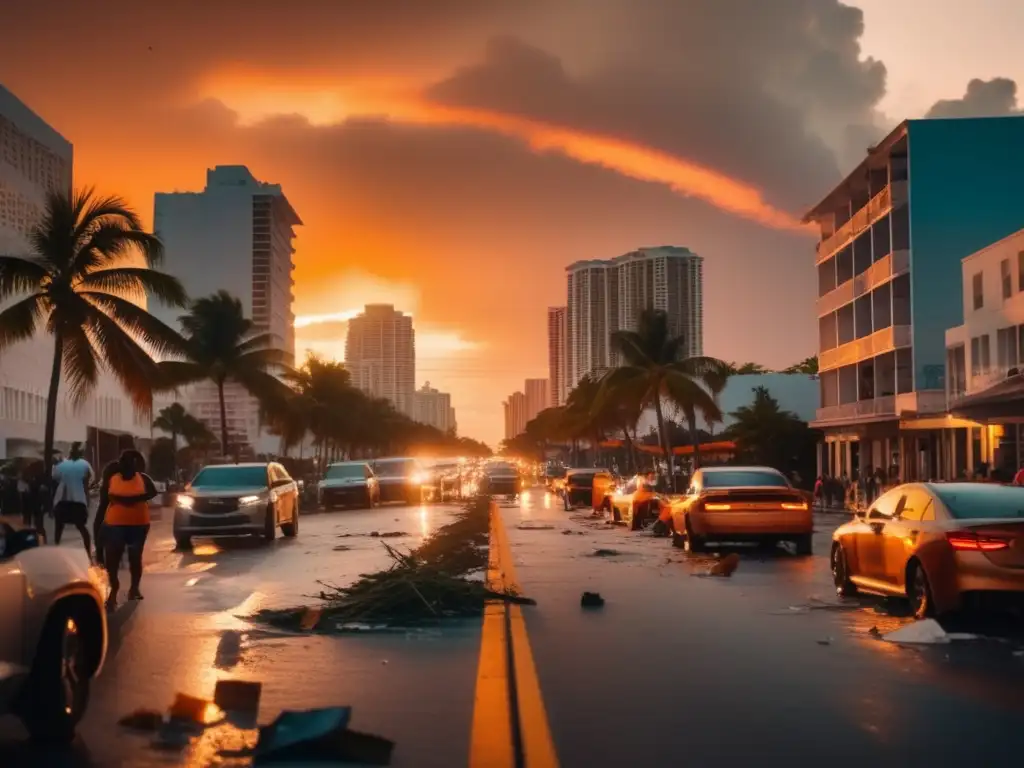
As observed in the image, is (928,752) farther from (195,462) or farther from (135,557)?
(195,462)

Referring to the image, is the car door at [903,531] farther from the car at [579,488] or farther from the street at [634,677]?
the car at [579,488]

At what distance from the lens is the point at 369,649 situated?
37.0 feet

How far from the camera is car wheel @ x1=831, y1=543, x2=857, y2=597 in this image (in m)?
15.4

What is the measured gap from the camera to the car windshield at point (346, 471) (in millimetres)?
49000

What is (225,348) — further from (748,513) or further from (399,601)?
(399,601)

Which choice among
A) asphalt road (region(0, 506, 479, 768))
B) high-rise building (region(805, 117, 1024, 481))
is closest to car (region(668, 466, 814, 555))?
asphalt road (region(0, 506, 479, 768))

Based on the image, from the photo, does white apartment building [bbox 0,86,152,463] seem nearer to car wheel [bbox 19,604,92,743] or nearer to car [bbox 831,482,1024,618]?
car [bbox 831,482,1024,618]

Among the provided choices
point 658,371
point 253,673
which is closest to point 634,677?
point 253,673

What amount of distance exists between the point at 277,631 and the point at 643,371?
57781 mm

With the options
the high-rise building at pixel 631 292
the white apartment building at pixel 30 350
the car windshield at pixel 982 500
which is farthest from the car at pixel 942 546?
the high-rise building at pixel 631 292

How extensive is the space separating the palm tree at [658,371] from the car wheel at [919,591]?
53829mm

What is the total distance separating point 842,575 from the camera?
15.6 meters

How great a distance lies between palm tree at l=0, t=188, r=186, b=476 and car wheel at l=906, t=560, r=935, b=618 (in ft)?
84.7

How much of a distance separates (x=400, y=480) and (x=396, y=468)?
98 centimetres
